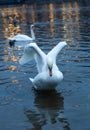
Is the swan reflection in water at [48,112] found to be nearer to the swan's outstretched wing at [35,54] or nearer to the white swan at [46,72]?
the white swan at [46,72]

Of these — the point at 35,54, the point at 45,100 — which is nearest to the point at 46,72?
the point at 45,100

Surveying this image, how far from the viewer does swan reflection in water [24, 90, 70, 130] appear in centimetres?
1189

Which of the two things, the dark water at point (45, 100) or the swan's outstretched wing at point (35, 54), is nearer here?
the dark water at point (45, 100)

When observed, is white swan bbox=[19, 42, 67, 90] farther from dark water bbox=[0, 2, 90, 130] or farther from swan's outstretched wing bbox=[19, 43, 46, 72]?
dark water bbox=[0, 2, 90, 130]

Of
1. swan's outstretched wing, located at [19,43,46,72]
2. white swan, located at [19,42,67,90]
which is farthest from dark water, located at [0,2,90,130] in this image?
swan's outstretched wing, located at [19,43,46,72]

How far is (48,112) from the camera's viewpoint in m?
13.0

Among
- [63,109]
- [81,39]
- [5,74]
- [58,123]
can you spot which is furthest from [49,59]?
[81,39]

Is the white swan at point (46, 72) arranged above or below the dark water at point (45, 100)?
above

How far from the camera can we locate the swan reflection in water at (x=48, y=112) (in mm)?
11891

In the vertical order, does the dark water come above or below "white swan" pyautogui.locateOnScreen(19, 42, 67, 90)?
below

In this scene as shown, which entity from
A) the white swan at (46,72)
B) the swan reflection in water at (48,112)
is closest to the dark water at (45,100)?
the swan reflection in water at (48,112)

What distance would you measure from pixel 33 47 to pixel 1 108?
2.50 meters

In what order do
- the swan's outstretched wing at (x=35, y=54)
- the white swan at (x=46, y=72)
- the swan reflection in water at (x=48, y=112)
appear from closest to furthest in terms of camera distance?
1. the swan reflection in water at (x=48, y=112)
2. the white swan at (x=46, y=72)
3. the swan's outstretched wing at (x=35, y=54)

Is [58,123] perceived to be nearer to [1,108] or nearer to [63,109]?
[63,109]
